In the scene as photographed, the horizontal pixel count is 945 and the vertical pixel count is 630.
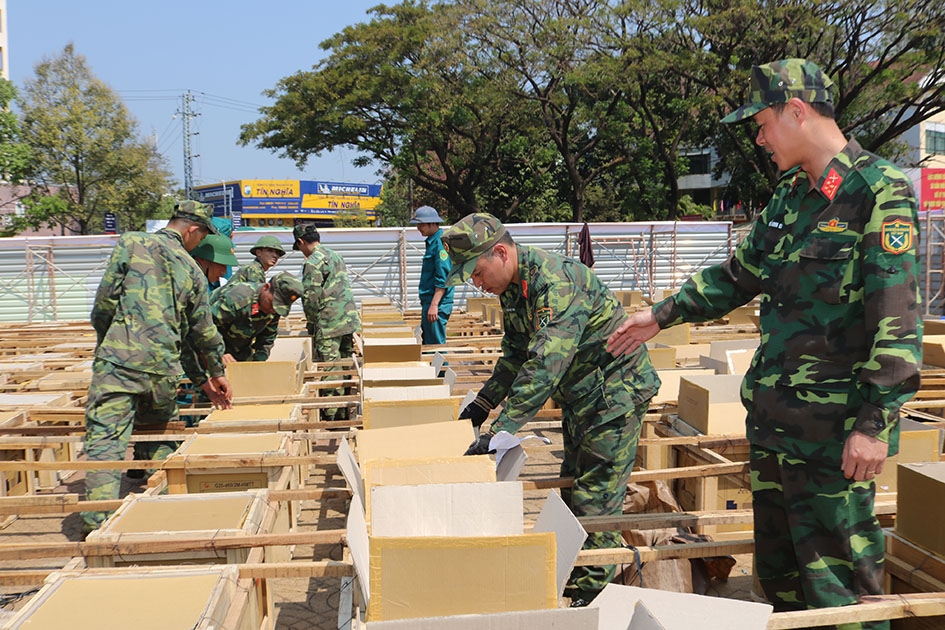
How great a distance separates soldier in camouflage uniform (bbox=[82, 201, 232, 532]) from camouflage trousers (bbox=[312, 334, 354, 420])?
2.28 m

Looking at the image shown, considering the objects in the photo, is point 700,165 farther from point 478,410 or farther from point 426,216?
point 478,410

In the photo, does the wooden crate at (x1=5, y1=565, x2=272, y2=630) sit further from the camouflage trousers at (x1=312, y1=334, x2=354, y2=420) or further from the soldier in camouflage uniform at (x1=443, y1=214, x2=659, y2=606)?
the camouflage trousers at (x1=312, y1=334, x2=354, y2=420)

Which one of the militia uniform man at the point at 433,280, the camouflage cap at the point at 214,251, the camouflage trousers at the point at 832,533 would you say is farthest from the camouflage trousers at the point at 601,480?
the militia uniform man at the point at 433,280

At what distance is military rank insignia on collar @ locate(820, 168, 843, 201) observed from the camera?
7.50ft

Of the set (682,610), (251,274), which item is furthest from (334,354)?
(682,610)

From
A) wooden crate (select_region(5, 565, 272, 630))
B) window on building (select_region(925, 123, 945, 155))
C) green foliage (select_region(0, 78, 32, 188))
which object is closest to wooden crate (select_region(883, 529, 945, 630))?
wooden crate (select_region(5, 565, 272, 630))

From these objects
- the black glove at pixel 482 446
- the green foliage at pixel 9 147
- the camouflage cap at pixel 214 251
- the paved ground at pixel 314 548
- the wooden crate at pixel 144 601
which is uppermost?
the green foliage at pixel 9 147

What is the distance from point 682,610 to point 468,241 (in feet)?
5.28

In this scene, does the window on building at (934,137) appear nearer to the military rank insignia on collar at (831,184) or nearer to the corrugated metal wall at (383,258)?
the corrugated metal wall at (383,258)

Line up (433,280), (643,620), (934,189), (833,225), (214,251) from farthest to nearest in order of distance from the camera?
(934,189) → (433,280) → (214,251) → (833,225) → (643,620)

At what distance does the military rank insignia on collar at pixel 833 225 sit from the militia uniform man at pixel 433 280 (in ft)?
19.2

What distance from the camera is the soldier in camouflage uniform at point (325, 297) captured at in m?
7.27

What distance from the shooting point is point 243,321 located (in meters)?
6.58

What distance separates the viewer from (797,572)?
251 centimetres
